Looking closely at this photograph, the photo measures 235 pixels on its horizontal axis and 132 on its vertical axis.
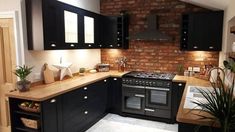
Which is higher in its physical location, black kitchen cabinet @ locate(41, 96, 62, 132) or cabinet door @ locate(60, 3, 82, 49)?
cabinet door @ locate(60, 3, 82, 49)

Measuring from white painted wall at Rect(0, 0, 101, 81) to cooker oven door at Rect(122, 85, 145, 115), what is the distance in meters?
1.21

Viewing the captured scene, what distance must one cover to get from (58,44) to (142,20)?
2.31 m

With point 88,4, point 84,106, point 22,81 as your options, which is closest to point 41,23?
point 22,81

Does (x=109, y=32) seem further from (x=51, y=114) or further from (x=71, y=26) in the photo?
(x=51, y=114)

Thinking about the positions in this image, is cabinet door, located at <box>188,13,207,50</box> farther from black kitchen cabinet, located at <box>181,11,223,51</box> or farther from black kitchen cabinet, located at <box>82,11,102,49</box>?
black kitchen cabinet, located at <box>82,11,102,49</box>

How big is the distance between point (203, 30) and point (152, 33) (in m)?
1.05

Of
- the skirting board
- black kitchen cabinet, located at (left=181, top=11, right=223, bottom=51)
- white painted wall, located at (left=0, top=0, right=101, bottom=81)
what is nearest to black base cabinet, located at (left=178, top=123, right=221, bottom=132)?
black kitchen cabinet, located at (left=181, top=11, right=223, bottom=51)

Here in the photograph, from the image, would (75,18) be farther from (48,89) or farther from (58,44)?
(48,89)

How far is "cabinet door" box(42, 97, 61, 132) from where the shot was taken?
8.45ft

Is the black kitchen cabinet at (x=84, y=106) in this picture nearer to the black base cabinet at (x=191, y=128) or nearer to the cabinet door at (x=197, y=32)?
the black base cabinet at (x=191, y=128)

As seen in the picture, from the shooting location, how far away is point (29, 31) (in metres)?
3.02

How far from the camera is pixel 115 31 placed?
15.2 ft

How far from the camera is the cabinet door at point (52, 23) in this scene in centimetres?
294

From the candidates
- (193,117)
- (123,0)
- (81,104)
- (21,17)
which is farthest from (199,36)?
(21,17)
